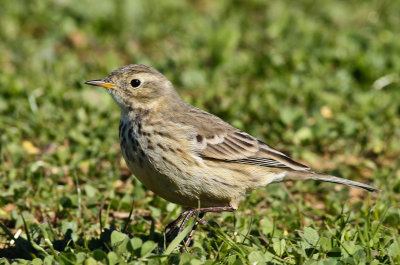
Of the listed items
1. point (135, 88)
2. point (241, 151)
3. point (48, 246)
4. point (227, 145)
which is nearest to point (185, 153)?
point (227, 145)

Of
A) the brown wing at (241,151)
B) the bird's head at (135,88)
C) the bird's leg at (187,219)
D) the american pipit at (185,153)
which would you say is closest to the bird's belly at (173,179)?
the american pipit at (185,153)

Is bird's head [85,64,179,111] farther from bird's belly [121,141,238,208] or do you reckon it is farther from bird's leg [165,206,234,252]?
bird's leg [165,206,234,252]

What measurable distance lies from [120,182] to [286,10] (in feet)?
19.5

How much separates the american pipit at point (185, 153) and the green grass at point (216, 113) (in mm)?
375

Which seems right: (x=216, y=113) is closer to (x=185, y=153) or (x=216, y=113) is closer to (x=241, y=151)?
(x=241, y=151)

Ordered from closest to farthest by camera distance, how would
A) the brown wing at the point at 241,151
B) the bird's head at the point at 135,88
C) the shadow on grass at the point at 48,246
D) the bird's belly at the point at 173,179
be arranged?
the shadow on grass at the point at 48,246 < the bird's belly at the point at 173,179 < the brown wing at the point at 241,151 < the bird's head at the point at 135,88

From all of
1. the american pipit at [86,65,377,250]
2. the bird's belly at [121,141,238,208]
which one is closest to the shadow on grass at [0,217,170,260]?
the bird's belly at [121,141,238,208]

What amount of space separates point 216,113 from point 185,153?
2840 mm

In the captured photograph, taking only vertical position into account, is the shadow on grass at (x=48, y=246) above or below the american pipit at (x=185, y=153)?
below

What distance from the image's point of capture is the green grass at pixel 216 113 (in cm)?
537

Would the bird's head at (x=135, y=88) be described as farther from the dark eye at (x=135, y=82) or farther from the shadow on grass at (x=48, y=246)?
the shadow on grass at (x=48, y=246)

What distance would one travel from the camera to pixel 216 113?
8492mm

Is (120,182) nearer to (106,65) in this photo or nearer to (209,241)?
(209,241)

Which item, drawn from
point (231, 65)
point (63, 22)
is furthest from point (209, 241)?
point (63, 22)
